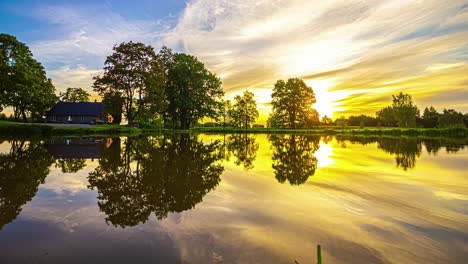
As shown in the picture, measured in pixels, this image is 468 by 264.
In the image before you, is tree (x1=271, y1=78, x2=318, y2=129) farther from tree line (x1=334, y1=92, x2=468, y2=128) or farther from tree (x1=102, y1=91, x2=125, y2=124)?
tree (x1=102, y1=91, x2=125, y2=124)

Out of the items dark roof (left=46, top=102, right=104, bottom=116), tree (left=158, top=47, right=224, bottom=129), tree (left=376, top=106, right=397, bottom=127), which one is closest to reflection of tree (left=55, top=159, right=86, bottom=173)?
tree (left=158, top=47, right=224, bottom=129)

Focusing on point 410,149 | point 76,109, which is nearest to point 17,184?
point 410,149

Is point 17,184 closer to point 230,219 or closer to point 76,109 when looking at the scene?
point 230,219

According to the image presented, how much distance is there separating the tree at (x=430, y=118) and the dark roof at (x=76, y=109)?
113 m

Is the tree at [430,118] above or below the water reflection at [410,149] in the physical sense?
above

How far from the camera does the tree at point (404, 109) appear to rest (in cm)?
6919

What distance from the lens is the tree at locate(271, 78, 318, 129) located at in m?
64.2

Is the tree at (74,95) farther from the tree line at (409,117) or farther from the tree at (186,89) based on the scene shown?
the tree line at (409,117)

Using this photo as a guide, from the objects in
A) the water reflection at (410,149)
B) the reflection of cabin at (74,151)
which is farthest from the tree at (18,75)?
the water reflection at (410,149)

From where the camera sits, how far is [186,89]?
49531mm

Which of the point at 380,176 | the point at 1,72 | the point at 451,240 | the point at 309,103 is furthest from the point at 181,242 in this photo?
the point at 309,103

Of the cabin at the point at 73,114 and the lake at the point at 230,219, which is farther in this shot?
the cabin at the point at 73,114

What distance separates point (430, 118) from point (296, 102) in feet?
212

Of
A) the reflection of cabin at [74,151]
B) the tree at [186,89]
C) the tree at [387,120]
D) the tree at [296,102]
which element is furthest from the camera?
the tree at [387,120]
